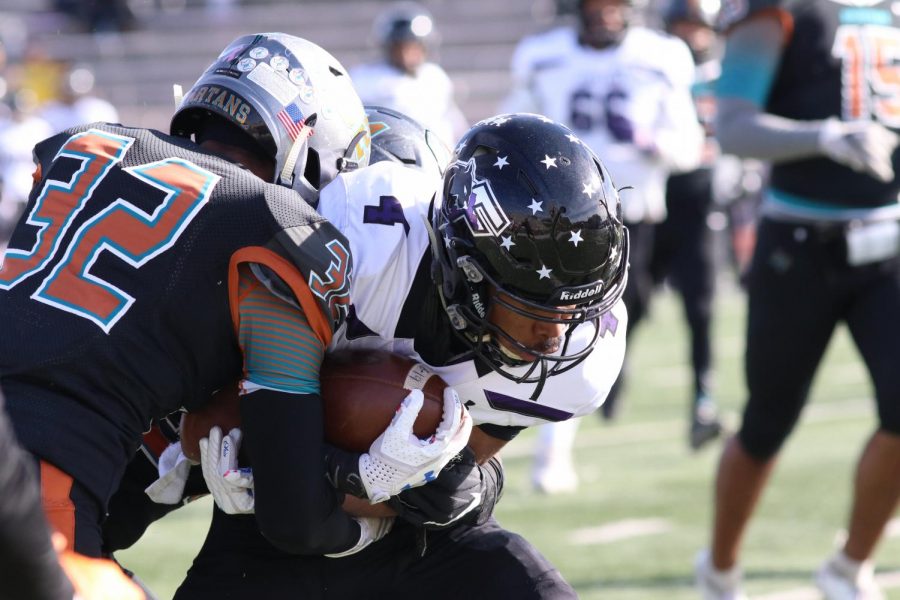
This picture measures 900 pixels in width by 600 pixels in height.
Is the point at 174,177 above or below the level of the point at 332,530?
above

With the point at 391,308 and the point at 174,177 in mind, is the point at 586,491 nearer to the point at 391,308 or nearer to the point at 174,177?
the point at 391,308

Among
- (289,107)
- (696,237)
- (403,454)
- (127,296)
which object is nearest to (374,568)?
(403,454)

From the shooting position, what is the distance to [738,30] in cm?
396

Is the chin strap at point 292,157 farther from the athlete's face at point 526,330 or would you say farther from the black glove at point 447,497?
the black glove at point 447,497

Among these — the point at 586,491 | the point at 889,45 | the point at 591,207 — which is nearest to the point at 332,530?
the point at 591,207

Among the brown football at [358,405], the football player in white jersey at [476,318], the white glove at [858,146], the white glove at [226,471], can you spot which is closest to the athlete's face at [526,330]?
the football player in white jersey at [476,318]

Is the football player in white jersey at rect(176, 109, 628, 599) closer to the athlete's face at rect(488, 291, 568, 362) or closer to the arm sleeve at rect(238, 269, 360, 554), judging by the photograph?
the athlete's face at rect(488, 291, 568, 362)

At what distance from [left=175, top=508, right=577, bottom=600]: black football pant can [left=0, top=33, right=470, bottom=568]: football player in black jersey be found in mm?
291

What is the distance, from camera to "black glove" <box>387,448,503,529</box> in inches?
99.0

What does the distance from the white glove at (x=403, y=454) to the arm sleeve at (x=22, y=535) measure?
0.66 m

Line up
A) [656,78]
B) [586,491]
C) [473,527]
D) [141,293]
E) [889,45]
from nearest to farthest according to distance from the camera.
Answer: [141,293]
[473,527]
[889,45]
[586,491]
[656,78]

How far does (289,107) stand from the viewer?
102 inches

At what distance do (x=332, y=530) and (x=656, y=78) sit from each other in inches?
184

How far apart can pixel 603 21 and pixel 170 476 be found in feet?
14.6
